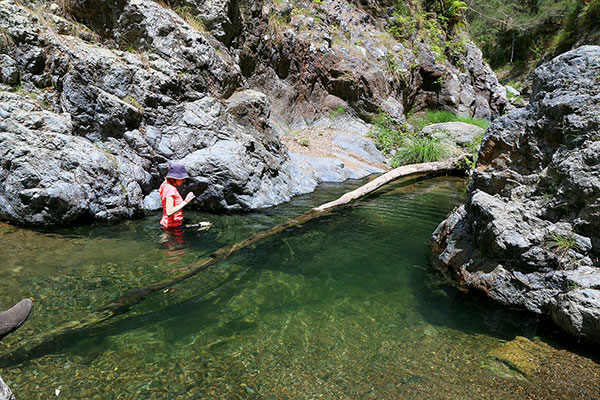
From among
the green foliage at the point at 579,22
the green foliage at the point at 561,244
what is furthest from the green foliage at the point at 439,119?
the green foliage at the point at 561,244

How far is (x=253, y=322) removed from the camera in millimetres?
3510

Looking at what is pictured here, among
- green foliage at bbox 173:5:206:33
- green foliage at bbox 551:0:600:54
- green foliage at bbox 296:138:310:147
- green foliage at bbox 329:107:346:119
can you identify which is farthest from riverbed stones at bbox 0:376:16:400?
green foliage at bbox 551:0:600:54

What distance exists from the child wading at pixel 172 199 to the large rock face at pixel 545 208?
4.05 metres

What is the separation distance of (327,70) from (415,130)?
500 cm

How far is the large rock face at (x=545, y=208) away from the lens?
11.2 feet

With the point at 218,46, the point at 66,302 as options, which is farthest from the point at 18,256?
the point at 218,46

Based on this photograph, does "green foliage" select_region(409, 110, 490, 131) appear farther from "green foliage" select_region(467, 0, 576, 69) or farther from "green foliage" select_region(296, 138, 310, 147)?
"green foliage" select_region(467, 0, 576, 69)

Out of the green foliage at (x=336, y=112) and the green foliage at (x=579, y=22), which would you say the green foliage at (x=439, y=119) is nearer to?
the green foliage at (x=336, y=112)

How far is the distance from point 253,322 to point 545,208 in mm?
3360

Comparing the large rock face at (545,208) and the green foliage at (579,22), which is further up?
the green foliage at (579,22)

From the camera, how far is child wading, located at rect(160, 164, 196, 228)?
5574 mm

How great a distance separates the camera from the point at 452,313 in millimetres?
3779

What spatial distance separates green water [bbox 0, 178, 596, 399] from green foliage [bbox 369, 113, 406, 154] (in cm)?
870

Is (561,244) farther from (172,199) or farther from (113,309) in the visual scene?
(172,199)
